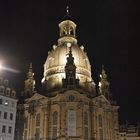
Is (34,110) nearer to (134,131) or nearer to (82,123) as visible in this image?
(82,123)

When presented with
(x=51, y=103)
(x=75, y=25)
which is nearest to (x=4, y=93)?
(x=51, y=103)

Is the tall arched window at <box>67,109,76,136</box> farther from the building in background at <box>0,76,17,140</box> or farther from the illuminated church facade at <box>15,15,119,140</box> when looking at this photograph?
the building in background at <box>0,76,17,140</box>

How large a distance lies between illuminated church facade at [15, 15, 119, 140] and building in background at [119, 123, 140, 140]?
30.0 ft

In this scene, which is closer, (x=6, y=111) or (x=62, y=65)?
(x=6, y=111)

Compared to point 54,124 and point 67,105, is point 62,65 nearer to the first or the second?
point 67,105

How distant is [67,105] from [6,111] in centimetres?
1884

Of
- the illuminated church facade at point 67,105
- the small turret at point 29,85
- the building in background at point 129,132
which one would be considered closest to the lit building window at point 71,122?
the illuminated church facade at point 67,105

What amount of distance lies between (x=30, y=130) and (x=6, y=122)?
17.9 meters

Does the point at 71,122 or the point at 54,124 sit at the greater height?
the point at 71,122

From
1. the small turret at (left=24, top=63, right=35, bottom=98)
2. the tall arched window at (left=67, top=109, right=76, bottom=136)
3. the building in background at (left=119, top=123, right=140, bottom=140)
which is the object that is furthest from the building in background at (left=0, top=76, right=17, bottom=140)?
the building in background at (left=119, top=123, right=140, bottom=140)

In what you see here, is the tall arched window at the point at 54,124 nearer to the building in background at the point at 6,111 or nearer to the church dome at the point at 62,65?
the church dome at the point at 62,65

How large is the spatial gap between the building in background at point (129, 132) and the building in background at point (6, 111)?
129 feet

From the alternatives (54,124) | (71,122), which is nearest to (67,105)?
(71,122)

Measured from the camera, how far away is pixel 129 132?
10400 centimetres
